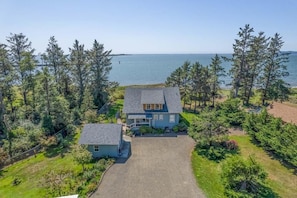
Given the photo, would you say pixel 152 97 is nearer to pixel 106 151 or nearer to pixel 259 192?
pixel 106 151

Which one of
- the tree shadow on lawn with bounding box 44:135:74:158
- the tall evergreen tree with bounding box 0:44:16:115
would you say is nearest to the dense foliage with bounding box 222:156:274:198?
the tree shadow on lawn with bounding box 44:135:74:158

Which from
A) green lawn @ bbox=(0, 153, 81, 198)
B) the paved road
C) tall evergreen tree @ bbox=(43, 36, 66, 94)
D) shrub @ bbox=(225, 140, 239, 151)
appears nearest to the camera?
the paved road

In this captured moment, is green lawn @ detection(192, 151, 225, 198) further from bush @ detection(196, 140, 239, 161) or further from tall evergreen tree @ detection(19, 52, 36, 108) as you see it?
tall evergreen tree @ detection(19, 52, 36, 108)

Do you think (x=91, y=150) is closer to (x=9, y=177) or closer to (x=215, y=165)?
(x=9, y=177)

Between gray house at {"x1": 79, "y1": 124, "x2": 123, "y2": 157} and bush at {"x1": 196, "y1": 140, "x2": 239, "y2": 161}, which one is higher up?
gray house at {"x1": 79, "y1": 124, "x2": 123, "y2": 157}

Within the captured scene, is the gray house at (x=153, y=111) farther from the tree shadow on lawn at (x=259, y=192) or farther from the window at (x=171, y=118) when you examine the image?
the tree shadow on lawn at (x=259, y=192)

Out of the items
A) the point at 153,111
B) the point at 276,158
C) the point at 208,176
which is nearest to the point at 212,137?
the point at 208,176

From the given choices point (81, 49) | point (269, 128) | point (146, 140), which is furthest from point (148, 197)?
point (81, 49)
